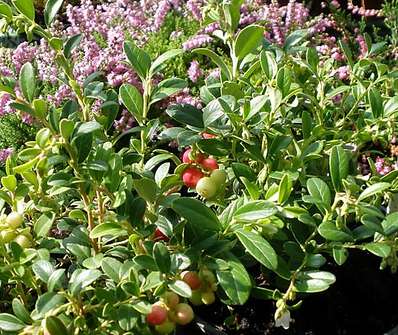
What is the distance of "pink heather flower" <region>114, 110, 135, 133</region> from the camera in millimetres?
2080

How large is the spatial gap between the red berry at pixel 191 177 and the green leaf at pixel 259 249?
0.15m

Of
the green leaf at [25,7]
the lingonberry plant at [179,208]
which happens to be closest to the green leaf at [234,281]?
the lingonberry plant at [179,208]

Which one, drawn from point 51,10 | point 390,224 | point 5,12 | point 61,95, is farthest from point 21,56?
point 390,224

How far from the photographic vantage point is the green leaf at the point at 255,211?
1064 mm

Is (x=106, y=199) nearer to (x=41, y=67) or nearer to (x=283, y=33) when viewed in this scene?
(x=41, y=67)

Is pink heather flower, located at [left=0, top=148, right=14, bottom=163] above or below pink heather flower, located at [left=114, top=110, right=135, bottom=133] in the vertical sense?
above

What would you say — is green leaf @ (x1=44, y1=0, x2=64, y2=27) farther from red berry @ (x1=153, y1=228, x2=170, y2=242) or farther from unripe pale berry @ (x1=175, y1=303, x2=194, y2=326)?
unripe pale berry @ (x1=175, y1=303, x2=194, y2=326)

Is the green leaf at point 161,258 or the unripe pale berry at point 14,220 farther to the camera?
the unripe pale berry at point 14,220

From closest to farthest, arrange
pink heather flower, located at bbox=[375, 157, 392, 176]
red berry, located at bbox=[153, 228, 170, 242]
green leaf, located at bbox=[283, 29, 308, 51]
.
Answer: red berry, located at bbox=[153, 228, 170, 242], green leaf, located at bbox=[283, 29, 308, 51], pink heather flower, located at bbox=[375, 157, 392, 176]

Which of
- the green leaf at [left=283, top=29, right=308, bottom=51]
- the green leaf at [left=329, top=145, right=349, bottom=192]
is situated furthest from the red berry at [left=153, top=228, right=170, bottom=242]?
the green leaf at [left=283, top=29, right=308, bottom=51]

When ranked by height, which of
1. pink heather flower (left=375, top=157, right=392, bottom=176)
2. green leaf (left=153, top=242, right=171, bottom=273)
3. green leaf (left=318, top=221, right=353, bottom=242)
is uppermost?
green leaf (left=153, top=242, right=171, bottom=273)

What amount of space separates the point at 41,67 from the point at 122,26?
0.36 meters

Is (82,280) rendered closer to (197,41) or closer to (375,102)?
(375,102)

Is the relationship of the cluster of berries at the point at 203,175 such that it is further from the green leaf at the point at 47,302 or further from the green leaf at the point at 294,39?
the green leaf at the point at 294,39
